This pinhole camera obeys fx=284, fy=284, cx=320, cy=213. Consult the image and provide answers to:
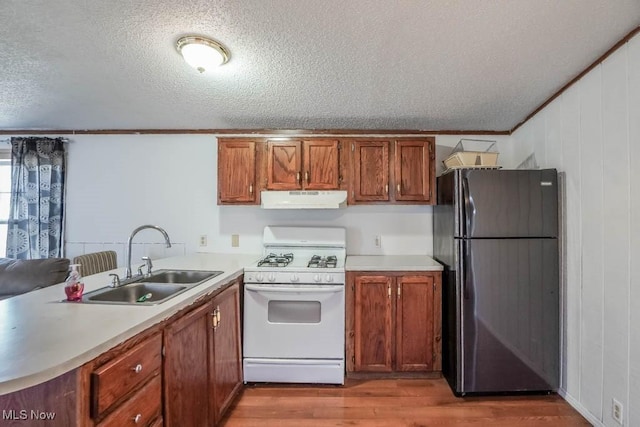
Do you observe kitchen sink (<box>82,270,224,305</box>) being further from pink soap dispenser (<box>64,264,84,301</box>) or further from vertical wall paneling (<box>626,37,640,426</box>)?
vertical wall paneling (<box>626,37,640,426</box>)

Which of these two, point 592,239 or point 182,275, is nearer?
point 592,239

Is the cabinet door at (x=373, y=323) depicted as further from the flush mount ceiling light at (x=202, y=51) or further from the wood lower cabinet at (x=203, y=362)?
the flush mount ceiling light at (x=202, y=51)

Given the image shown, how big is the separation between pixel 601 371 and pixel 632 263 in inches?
28.4

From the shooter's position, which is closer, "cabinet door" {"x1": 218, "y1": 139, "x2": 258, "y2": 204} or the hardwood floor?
the hardwood floor

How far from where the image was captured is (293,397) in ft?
6.91

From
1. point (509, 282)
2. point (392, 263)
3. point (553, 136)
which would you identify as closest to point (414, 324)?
point (392, 263)

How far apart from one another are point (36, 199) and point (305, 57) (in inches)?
120

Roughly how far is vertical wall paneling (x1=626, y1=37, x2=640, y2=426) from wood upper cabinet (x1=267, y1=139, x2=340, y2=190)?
1855 mm

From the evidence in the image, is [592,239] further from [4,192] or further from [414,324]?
[4,192]

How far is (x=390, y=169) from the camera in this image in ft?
8.58

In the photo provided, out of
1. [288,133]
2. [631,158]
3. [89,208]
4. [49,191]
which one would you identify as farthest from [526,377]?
[49,191]

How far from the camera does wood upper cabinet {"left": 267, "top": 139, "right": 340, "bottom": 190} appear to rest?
2.60 metres

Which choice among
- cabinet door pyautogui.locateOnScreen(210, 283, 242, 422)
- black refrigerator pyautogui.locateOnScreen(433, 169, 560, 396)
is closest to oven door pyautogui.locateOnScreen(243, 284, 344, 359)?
cabinet door pyautogui.locateOnScreen(210, 283, 242, 422)

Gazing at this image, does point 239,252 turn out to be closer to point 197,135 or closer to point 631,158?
point 197,135
